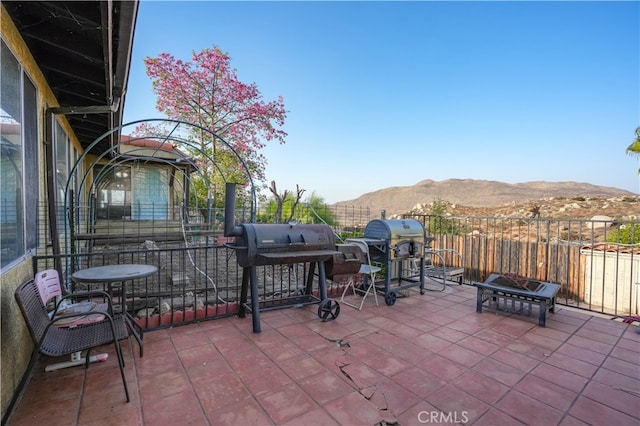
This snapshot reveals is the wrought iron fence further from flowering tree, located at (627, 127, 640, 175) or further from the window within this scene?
flowering tree, located at (627, 127, 640, 175)

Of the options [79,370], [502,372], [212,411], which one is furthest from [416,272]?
[79,370]

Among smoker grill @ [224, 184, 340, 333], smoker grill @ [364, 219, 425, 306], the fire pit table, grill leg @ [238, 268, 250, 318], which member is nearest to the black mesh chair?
smoker grill @ [224, 184, 340, 333]

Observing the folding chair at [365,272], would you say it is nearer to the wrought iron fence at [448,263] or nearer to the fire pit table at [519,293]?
the wrought iron fence at [448,263]

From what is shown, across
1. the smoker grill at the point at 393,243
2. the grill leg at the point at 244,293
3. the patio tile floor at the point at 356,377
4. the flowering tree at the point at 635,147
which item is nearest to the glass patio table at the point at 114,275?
the patio tile floor at the point at 356,377

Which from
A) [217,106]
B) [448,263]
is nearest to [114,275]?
[448,263]

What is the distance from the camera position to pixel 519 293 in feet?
12.1

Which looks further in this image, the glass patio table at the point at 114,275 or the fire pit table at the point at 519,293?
the fire pit table at the point at 519,293

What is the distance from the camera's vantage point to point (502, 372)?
2.49 meters

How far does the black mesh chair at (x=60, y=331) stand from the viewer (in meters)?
1.85

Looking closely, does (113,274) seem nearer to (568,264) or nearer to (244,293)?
(244,293)

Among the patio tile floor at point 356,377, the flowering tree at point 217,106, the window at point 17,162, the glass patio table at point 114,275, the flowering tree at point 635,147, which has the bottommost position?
the patio tile floor at point 356,377

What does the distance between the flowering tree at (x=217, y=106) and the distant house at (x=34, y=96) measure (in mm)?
6611

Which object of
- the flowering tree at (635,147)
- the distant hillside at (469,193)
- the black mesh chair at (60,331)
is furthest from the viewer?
the distant hillside at (469,193)

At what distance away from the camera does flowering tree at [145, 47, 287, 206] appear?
10266mm
